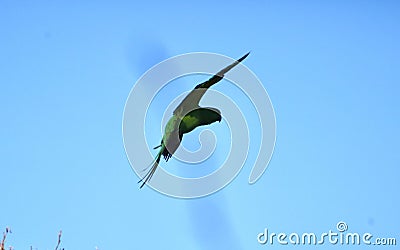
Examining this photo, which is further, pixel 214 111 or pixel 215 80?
pixel 214 111

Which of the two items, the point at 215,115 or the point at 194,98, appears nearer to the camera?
the point at 194,98

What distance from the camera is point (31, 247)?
451cm

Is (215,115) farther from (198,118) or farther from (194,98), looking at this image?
(194,98)

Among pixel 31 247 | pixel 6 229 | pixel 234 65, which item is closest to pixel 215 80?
pixel 234 65

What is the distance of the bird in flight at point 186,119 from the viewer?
12.8ft

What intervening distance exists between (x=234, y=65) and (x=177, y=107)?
67cm

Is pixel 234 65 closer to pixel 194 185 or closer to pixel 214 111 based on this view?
pixel 214 111

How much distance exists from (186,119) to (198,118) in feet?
0.34

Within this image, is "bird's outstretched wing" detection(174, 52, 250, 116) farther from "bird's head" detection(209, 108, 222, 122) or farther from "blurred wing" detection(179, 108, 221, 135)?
"bird's head" detection(209, 108, 222, 122)

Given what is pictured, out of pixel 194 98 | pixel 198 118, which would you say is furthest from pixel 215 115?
pixel 194 98

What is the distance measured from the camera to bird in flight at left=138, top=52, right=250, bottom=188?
3889 millimetres

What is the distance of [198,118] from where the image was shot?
4.08m

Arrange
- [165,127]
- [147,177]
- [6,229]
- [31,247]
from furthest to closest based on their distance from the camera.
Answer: [6,229] → [31,247] → [165,127] → [147,177]

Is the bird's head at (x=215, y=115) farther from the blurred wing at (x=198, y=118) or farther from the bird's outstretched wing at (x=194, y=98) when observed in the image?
the bird's outstretched wing at (x=194, y=98)
